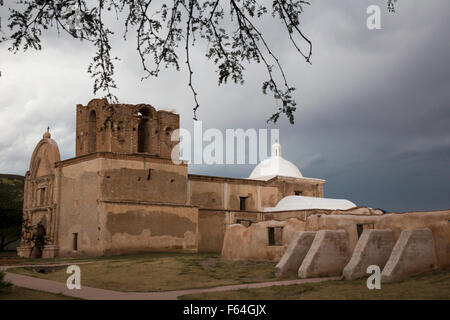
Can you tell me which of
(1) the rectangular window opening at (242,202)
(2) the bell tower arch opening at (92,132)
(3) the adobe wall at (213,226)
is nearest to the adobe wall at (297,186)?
(1) the rectangular window opening at (242,202)

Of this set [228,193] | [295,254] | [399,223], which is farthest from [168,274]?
[228,193]

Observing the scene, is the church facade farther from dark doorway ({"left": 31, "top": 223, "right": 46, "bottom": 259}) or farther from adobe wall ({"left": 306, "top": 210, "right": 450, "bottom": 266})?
adobe wall ({"left": 306, "top": 210, "right": 450, "bottom": 266})

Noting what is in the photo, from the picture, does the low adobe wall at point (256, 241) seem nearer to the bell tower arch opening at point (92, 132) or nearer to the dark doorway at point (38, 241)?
the bell tower arch opening at point (92, 132)

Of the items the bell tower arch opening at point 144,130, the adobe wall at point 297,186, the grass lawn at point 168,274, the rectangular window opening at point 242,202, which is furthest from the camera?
the adobe wall at point 297,186

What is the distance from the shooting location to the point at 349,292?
1059 centimetres

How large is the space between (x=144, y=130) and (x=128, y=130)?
211 cm

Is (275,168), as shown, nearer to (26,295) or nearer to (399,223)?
(399,223)

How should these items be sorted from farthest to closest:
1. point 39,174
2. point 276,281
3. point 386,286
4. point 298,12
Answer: point 39,174 < point 276,281 < point 386,286 < point 298,12

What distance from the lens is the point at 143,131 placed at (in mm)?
29906

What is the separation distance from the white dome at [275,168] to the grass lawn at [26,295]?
27735 mm

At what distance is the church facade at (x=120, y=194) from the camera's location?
2558cm

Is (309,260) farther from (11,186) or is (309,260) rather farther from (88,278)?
(11,186)

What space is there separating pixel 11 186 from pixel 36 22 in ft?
195
